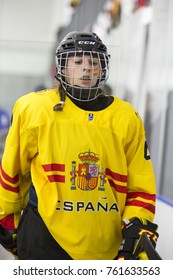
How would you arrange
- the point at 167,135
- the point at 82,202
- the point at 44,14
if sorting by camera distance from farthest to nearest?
the point at 44,14
the point at 167,135
the point at 82,202

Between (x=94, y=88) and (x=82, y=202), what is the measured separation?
336 millimetres

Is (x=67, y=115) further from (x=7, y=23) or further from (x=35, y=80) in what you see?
(x=7, y=23)

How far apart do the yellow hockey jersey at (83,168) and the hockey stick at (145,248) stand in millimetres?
110

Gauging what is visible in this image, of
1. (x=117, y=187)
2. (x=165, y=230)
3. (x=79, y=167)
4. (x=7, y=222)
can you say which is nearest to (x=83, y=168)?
Result: (x=79, y=167)

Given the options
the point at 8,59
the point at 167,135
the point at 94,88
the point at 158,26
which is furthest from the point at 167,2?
the point at 94,88

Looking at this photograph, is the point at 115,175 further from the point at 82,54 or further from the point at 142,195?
the point at 82,54

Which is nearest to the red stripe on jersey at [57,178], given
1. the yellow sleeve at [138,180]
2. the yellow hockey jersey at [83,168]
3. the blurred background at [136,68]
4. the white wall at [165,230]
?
the yellow hockey jersey at [83,168]

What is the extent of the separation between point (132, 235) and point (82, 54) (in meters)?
0.55

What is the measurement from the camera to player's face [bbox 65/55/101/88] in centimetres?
173

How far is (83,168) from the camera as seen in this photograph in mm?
1703

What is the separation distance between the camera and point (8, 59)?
513 centimetres

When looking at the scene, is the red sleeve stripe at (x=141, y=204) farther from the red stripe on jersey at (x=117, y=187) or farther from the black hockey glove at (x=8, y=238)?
the black hockey glove at (x=8, y=238)
